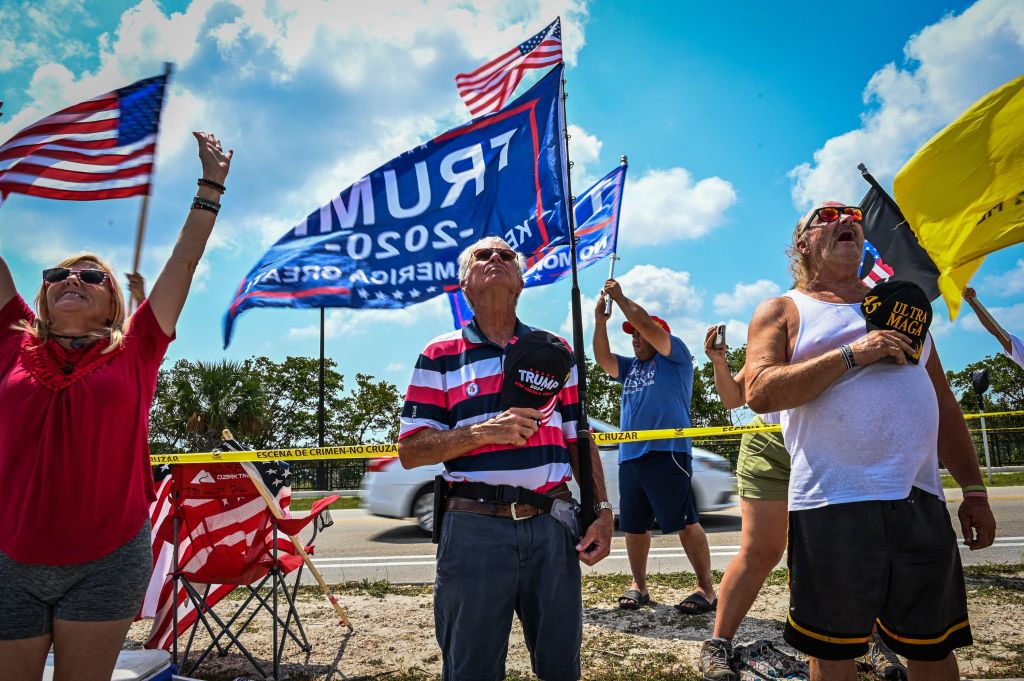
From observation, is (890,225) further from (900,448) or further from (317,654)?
(317,654)

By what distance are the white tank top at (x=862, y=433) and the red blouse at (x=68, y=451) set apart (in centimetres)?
236

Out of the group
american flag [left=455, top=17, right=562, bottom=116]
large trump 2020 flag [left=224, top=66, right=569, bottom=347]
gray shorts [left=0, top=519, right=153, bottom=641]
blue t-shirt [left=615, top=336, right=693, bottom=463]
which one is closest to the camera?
gray shorts [left=0, top=519, right=153, bottom=641]

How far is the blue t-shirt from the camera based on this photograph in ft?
16.3

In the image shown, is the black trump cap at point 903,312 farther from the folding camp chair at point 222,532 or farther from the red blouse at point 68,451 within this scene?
the folding camp chair at point 222,532

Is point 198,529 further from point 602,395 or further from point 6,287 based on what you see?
point 602,395

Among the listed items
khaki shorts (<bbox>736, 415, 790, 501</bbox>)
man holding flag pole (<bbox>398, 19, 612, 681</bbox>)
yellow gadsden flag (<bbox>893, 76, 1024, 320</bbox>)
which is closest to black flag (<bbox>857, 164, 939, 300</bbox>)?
yellow gadsden flag (<bbox>893, 76, 1024, 320</bbox>)

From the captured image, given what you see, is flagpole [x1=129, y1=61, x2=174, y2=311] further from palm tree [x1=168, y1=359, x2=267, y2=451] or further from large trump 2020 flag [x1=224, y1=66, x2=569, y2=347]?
palm tree [x1=168, y1=359, x2=267, y2=451]

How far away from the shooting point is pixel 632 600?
4.91m

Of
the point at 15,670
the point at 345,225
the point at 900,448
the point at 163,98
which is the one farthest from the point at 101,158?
the point at 900,448

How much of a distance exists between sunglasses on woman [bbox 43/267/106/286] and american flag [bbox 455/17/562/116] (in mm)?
3801

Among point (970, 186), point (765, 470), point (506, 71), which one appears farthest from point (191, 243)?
point (506, 71)

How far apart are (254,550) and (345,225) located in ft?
7.76

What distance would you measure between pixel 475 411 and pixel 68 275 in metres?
1.56

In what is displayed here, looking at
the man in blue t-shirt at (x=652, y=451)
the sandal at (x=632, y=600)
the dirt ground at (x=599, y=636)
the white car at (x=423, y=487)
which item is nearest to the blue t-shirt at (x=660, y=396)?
the man in blue t-shirt at (x=652, y=451)
